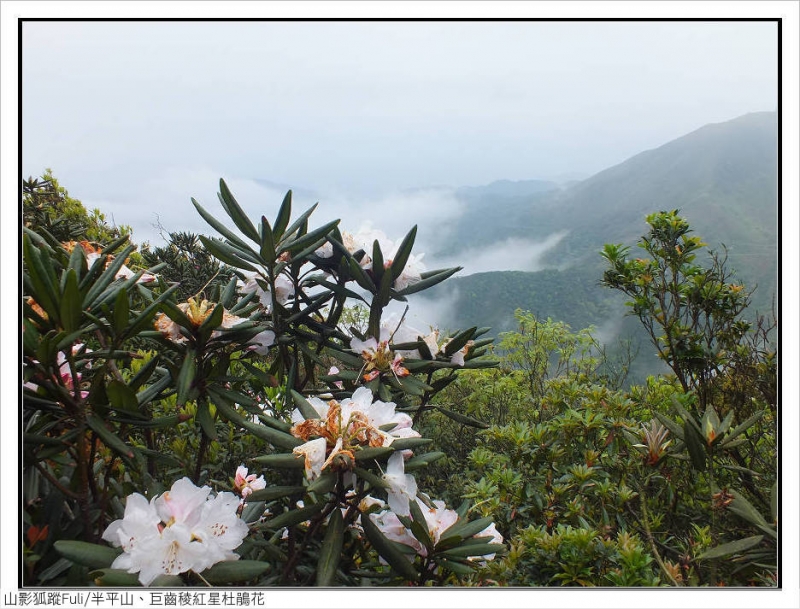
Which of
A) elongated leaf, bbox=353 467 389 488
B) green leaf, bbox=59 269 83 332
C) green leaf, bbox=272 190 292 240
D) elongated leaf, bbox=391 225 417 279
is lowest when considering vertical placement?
elongated leaf, bbox=353 467 389 488

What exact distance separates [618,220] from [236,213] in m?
11.3

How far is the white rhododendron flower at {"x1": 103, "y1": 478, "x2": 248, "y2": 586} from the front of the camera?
88cm

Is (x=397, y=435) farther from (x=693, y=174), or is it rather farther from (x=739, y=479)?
(x=693, y=174)

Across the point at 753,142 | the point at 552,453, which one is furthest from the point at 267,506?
the point at 753,142

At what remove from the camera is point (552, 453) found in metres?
1.85

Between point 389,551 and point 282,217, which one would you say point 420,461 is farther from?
point 282,217

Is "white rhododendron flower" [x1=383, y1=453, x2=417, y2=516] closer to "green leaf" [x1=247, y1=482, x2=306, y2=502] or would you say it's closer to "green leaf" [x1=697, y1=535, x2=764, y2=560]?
"green leaf" [x1=247, y1=482, x2=306, y2=502]

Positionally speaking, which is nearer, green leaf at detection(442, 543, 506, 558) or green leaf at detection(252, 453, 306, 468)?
A: green leaf at detection(252, 453, 306, 468)

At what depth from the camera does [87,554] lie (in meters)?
0.90

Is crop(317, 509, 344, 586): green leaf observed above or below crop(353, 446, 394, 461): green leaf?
below

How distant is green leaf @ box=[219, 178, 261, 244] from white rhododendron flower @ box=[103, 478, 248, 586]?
519 mm

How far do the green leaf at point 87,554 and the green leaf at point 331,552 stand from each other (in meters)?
0.33

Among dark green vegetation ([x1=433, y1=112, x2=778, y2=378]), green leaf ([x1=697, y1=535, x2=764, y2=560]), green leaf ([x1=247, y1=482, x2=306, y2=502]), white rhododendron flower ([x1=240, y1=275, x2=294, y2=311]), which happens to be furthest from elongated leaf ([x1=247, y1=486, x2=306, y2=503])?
dark green vegetation ([x1=433, y1=112, x2=778, y2=378])

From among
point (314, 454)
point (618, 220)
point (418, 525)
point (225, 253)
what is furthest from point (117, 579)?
point (618, 220)
